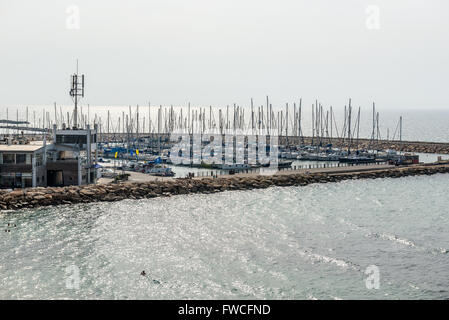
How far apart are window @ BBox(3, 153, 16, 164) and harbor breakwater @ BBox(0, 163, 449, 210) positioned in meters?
4.92

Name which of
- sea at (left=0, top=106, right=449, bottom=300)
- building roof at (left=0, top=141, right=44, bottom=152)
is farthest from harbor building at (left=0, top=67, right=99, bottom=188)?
sea at (left=0, top=106, right=449, bottom=300)

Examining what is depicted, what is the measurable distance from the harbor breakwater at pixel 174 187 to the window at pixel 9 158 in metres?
4.92

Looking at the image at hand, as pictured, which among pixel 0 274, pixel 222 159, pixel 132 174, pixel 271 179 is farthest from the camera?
pixel 222 159

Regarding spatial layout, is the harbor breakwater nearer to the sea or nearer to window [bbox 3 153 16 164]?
the sea

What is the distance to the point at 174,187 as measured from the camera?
235 feet

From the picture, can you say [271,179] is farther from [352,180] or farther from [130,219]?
[130,219]

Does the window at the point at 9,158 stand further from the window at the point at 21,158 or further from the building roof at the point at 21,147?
the building roof at the point at 21,147

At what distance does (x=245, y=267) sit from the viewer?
3925 centimetres

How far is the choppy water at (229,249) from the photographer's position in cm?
3525

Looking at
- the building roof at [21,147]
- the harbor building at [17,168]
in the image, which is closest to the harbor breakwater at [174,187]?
the harbor building at [17,168]

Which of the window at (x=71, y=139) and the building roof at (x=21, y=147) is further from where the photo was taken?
the window at (x=71, y=139)

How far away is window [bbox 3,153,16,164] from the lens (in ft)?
212
